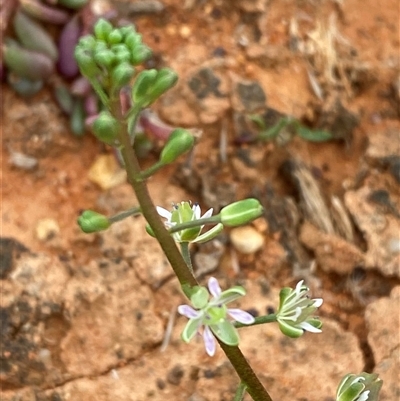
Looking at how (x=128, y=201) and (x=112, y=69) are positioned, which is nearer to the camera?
(x=112, y=69)

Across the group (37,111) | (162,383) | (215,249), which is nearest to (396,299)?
(215,249)

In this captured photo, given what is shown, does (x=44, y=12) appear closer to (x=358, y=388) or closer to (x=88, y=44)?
(x=88, y=44)

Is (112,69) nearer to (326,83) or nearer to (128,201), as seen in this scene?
(128,201)

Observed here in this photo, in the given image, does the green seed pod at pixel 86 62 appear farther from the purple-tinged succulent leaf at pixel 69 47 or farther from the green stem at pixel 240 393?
the purple-tinged succulent leaf at pixel 69 47

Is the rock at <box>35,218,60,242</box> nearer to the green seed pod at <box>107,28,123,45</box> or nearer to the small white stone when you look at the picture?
the small white stone

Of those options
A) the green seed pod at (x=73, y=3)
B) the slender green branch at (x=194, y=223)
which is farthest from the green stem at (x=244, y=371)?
the green seed pod at (x=73, y=3)

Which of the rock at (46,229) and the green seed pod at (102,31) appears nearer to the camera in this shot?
the green seed pod at (102,31)

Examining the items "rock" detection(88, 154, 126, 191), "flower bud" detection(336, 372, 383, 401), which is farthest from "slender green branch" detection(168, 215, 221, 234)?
"rock" detection(88, 154, 126, 191)
